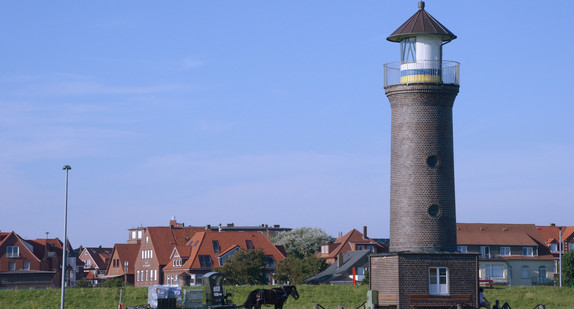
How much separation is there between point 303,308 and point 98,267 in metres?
110

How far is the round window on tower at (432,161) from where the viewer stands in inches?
1725

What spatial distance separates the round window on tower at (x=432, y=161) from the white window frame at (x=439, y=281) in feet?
16.5

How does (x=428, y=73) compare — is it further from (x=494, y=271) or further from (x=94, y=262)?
(x=94, y=262)

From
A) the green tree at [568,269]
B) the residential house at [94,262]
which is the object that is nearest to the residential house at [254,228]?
the residential house at [94,262]

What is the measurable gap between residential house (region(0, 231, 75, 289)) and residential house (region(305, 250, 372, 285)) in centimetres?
3425

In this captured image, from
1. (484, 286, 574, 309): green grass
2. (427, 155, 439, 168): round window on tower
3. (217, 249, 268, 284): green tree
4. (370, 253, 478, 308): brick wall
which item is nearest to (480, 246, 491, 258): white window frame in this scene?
(217, 249, 268, 284): green tree

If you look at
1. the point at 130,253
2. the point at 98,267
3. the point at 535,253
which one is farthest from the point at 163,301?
the point at 98,267

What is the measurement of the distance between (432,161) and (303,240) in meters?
93.1

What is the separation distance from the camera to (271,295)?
43.4m

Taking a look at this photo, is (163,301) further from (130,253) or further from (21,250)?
(130,253)

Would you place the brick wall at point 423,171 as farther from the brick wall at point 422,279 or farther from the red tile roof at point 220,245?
the red tile roof at point 220,245

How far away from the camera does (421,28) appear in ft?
145

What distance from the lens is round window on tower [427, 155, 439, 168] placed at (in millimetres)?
43812

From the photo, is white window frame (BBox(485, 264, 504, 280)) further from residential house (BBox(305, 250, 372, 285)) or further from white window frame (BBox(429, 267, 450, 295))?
white window frame (BBox(429, 267, 450, 295))
